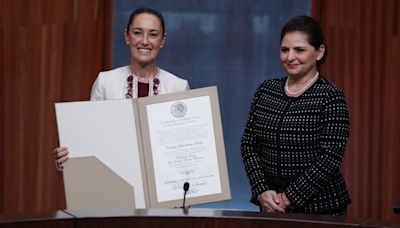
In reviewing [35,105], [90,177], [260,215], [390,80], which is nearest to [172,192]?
[90,177]

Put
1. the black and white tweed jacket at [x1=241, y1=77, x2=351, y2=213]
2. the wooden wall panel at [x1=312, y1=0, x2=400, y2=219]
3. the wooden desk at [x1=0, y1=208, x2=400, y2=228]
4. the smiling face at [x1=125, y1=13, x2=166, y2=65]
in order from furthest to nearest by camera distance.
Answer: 1. the wooden wall panel at [x1=312, y1=0, x2=400, y2=219]
2. the smiling face at [x1=125, y1=13, x2=166, y2=65]
3. the black and white tweed jacket at [x1=241, y1=77, x2=351, y2=213]
4. the wooden desk at [x1=0, y1=208, x2=400, y2=228]

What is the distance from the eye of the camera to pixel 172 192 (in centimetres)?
311

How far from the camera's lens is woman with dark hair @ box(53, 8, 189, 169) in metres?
3.32

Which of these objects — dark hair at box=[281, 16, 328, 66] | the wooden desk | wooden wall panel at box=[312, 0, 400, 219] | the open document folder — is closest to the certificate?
the open document folder

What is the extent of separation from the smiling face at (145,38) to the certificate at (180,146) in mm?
264

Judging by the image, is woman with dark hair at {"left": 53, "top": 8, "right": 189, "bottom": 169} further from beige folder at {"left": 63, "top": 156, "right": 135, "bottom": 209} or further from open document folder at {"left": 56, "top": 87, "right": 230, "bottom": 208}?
beige folder at {"left": 63, "top": 156, "right": 135, "bottom": 209}

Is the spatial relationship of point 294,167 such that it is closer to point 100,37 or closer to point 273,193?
point 273,193

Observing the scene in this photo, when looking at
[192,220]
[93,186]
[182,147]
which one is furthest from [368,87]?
[192,220]

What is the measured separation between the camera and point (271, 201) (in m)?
3.05

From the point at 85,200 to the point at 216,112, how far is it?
546 millimetres

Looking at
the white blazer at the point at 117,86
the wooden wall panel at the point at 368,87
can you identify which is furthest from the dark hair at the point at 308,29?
the wooden wall panel at the point at 368,87

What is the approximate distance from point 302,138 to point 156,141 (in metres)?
0.50

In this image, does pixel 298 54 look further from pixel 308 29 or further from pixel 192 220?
pixel 192 220

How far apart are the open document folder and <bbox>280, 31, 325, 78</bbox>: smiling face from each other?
0.30 meters
